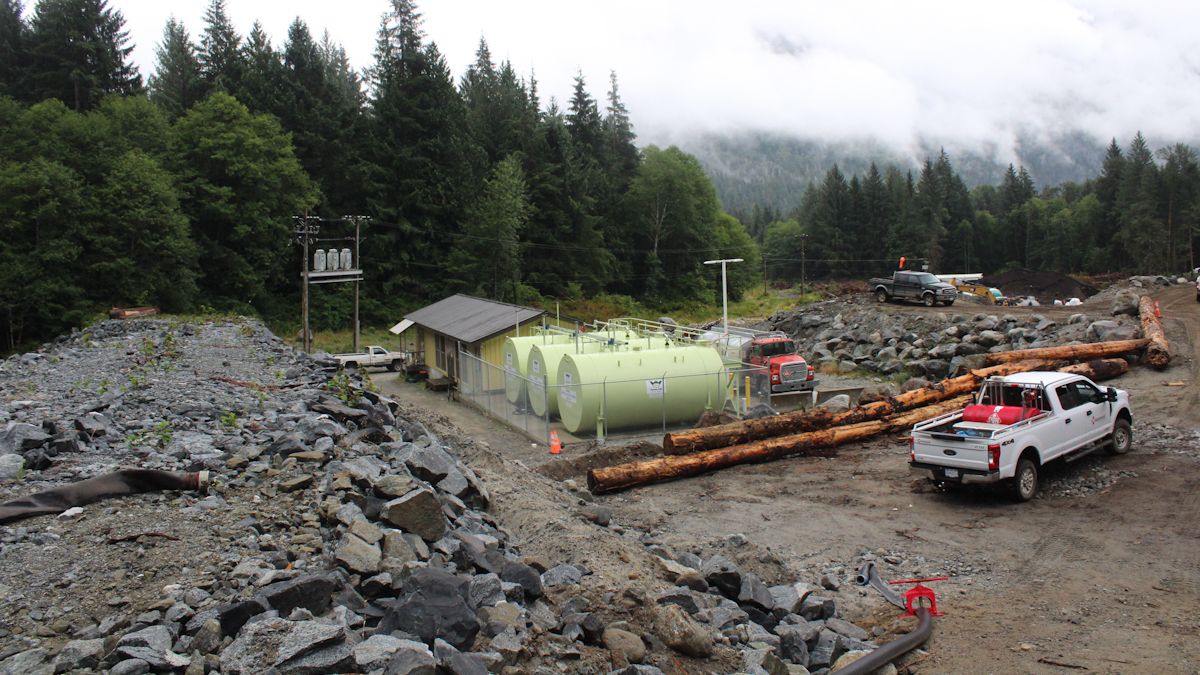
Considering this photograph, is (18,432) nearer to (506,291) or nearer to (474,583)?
(474,583)

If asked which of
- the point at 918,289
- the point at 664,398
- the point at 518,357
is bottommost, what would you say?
the point at 664,398

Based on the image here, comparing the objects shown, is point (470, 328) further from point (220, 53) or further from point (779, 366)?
point (220, 53)

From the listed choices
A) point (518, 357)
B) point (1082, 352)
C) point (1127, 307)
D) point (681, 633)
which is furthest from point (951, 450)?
point (1127, 307)

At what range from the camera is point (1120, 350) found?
935 inches

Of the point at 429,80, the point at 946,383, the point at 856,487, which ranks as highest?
the point at 429,80

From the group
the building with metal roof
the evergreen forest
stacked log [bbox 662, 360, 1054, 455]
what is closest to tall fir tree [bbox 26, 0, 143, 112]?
the evergreen forest

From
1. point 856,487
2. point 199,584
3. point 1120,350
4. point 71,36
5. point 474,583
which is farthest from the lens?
point 71,36

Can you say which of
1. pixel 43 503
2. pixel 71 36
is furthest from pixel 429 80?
pixel 43 503

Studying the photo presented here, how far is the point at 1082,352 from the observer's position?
23969mm

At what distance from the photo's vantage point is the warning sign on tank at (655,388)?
22.0 metres

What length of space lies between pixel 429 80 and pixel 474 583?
60.0 meters

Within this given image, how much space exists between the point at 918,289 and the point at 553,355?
27.5 meters

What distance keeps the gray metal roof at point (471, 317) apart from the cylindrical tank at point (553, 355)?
15.8 ft

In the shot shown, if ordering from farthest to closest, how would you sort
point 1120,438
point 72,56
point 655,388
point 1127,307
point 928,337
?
point 72,56 < point 928,337 < point 1127,307 < point 655,388 < point 1120,438
